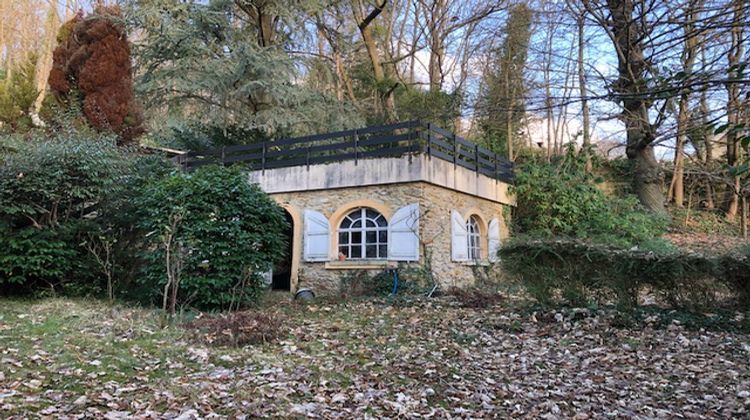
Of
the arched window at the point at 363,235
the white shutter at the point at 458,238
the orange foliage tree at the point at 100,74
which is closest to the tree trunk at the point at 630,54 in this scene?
the white shutter at the point at 458,238

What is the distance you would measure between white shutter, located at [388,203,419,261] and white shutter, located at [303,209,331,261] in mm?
1585

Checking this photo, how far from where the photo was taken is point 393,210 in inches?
420

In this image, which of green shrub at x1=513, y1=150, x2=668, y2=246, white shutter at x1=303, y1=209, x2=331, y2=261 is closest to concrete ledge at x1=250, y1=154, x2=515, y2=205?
white shutter at x1=303, y1=209, x2=331, y2=261

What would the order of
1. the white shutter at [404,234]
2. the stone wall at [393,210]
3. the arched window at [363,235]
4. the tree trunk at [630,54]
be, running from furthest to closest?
1. the arched window at [363,235]
2. the stone wall at [393,210]
3. the white shutter at [404,234]
4. the tree trunk at [630,54]

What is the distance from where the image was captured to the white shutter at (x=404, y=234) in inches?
409

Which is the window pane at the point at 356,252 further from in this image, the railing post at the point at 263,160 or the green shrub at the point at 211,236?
the railing post at the point at 263,160

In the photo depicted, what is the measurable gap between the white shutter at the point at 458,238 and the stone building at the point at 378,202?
0.08 ft

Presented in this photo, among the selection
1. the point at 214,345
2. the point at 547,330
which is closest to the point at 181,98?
the point at 214,345

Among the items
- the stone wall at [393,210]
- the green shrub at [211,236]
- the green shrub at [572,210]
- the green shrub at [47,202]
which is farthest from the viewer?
the green shrub at [572,210]

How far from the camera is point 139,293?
29.4 feet

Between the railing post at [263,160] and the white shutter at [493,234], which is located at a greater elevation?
the railing post at [263,160]

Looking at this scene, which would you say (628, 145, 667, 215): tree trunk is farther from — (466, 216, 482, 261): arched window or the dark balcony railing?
(466, 216, 482, 261): arched window

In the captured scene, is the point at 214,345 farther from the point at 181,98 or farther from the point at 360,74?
the point at 360,74

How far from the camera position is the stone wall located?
1054cm
